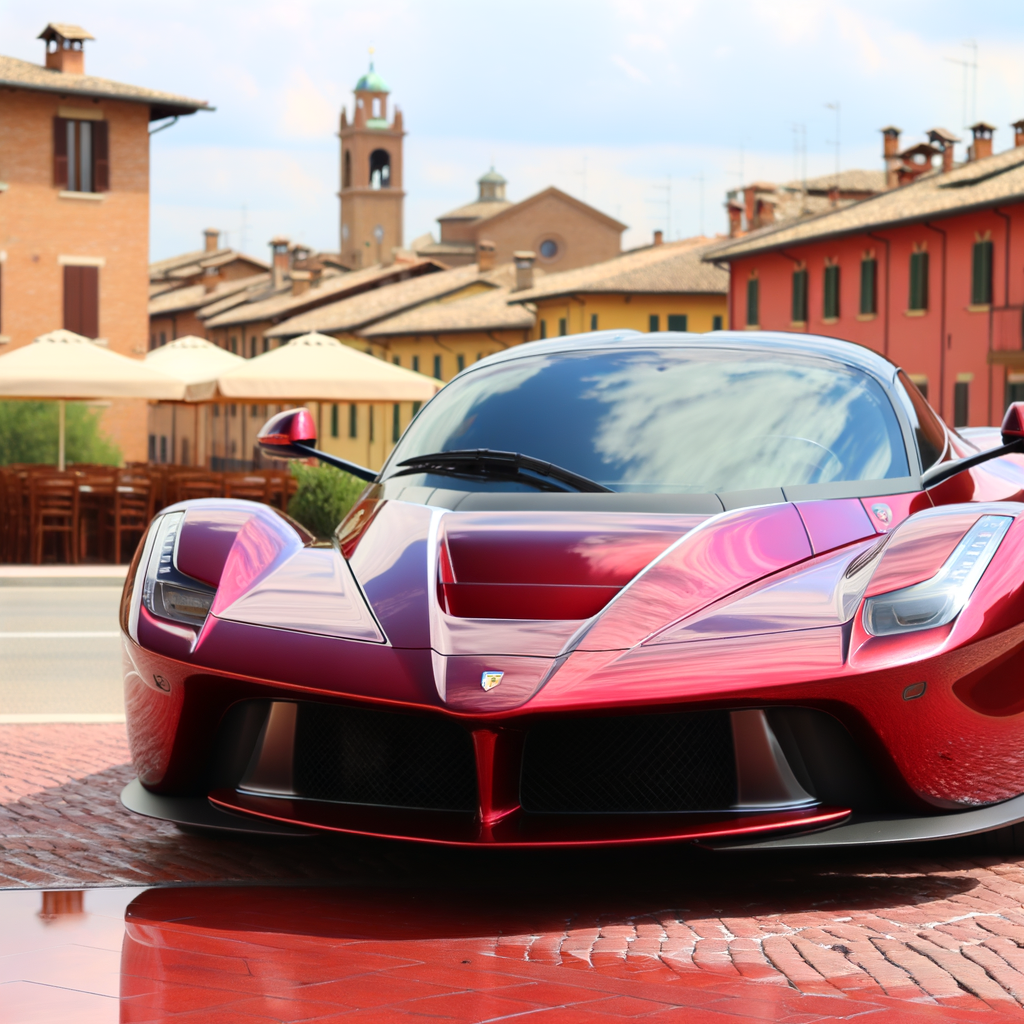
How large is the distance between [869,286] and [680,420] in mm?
43701

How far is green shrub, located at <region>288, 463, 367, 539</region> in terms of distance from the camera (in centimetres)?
1934

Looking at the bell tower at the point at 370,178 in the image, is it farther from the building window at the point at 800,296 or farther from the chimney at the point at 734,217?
the building window at the point at 800,296

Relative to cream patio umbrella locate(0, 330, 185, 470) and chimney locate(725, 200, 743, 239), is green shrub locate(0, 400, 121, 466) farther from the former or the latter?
chimney locate(725, 200, 743, 239)

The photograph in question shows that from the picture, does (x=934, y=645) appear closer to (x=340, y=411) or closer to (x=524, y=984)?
(x=524, y=984)

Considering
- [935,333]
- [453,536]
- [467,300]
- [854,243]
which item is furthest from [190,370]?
[467,300]

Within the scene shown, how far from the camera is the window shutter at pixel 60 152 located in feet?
143

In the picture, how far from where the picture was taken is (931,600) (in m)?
3.65

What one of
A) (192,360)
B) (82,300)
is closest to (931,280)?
(82,300)

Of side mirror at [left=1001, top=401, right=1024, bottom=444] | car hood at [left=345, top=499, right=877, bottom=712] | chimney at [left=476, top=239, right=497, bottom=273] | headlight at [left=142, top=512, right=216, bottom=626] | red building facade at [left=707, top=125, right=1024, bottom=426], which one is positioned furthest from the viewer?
chimney at [left=476, top=239, right=497, bottom=273]

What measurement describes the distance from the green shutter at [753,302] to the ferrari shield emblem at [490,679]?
5172cm

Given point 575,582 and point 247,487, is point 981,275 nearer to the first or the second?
point 247,487

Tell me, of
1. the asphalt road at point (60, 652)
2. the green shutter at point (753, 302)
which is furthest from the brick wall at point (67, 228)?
the asphalt road at point (60, 652)

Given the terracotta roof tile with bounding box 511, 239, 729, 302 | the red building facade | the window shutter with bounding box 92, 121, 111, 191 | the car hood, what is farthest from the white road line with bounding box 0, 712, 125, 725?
the terracotta roof tile with bounding box 511, 239, 729, 302

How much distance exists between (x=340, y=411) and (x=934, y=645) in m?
74.7
